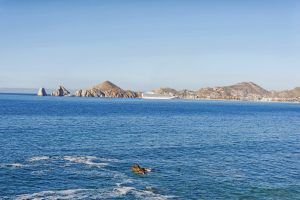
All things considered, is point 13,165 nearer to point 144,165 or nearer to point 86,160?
point 86,160

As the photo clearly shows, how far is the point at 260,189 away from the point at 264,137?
237 feet

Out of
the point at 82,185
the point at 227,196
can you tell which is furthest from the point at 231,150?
the point at 82,185

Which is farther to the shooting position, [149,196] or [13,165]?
[13,165]

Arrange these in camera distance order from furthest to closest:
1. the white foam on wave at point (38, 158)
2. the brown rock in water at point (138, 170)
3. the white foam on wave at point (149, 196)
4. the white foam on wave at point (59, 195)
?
the white foam on wave at point (38, 158) < the brown rock in water at point (138, 170) < the white foam on wave at point (149, 196) < the white foam on wave at point (59, 195)

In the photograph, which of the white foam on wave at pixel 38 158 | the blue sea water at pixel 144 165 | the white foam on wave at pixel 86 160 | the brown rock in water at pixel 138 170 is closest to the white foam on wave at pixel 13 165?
the blue sea water at pixel 144 165

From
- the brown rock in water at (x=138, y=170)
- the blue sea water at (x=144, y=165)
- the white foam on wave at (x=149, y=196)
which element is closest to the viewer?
the white foam on wave at (x=149, y=196)

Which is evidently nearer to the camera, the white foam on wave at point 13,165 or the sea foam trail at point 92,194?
the sea foam trail at point 92,194

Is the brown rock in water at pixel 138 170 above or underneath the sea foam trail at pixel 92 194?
above

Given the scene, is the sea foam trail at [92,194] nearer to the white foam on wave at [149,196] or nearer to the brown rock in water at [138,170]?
the white foam on wave at [149,196]

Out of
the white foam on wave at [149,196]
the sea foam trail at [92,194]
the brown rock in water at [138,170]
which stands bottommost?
the white foam on wave at [149,196]

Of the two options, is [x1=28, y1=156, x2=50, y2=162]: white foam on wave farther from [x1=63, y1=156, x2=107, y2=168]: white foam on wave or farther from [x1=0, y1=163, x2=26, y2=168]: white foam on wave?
[x1=0, y1=163, x2=26, y2=168]: white foam on wave

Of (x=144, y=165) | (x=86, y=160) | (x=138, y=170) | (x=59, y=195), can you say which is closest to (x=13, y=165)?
(x=86, y=160)

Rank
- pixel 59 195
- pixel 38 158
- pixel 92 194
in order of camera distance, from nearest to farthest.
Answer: pixel 59 195, pixel 92 194, pixel 38 158

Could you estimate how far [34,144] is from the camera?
98625 mm
